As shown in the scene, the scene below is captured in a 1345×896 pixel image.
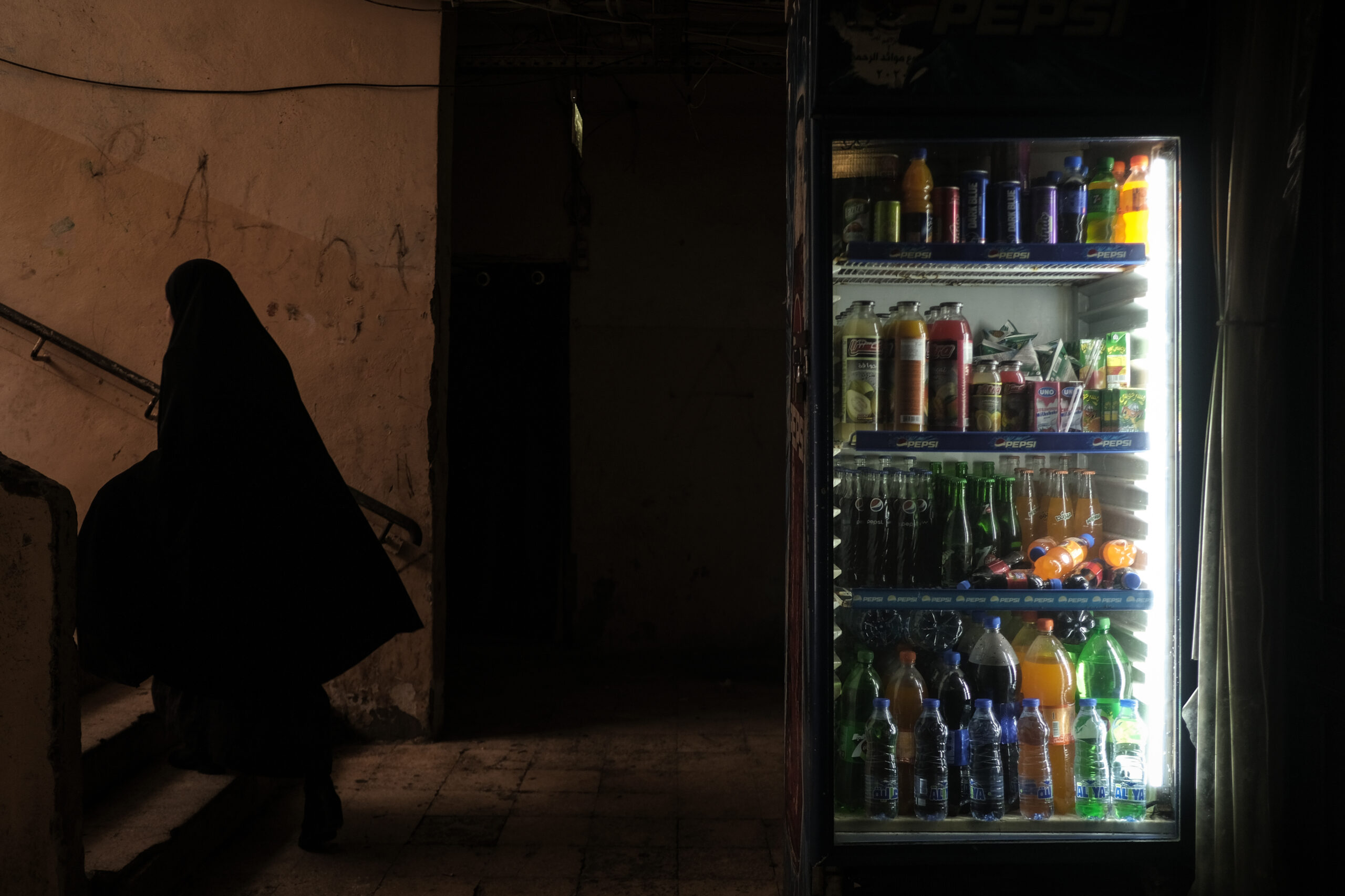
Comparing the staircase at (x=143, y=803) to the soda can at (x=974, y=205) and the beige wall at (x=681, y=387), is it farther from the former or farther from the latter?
the soda can at (x=974, y=205)

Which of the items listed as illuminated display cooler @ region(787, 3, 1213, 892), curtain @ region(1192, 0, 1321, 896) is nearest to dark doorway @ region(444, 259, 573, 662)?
illuminated display cooler @ region(787, 3, 1213, 892)

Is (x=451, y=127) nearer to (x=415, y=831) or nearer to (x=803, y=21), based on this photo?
(x=803, y=21)

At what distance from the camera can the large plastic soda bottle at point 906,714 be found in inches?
103

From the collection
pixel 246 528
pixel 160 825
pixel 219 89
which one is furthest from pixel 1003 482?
pixel 219 89

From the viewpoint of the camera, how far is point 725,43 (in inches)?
204

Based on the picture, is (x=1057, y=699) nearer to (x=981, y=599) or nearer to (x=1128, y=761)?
(x=1128, y=761)

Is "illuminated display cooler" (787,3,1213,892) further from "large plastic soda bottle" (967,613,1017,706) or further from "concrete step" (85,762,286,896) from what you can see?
"concrete step" (85,762,286,896)

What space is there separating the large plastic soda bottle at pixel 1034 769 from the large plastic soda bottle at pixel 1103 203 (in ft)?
4.51

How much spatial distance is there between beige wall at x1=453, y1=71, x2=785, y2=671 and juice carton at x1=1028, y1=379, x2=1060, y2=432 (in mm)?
3436

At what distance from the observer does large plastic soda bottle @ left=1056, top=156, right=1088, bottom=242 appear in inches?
102

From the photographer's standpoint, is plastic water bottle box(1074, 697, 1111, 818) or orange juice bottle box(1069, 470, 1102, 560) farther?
orange juice bottle box(1069, 470, 1102, 560)

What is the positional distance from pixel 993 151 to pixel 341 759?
366cm

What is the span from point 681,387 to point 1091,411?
143 inches

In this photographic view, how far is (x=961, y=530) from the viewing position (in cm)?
283
